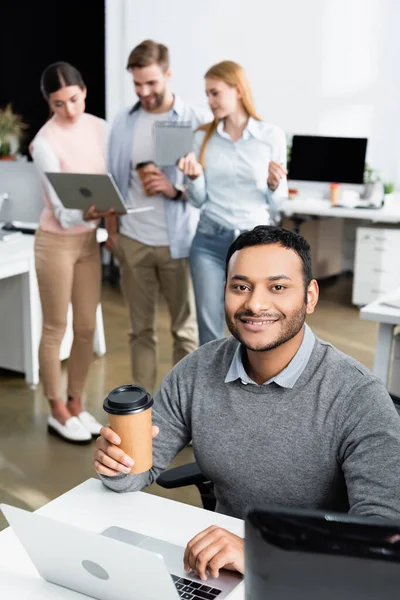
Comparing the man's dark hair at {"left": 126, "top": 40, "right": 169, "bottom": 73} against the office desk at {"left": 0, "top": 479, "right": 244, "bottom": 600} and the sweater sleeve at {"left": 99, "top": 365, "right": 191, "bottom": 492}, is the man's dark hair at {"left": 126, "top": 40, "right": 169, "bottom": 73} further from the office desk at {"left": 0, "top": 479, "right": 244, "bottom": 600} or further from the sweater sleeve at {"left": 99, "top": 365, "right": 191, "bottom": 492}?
the office desk at {"left": 0, "top": 479, "right": 244, "bottom": 600}

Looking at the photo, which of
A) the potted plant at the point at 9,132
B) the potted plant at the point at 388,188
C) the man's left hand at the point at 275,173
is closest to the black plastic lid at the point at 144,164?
the man's left hand at the point at 275,173

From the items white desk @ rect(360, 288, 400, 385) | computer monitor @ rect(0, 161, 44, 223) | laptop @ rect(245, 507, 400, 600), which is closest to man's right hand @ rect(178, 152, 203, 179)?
white desk @ rect(360, 288, 400, 385)

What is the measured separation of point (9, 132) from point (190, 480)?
19.7 feet

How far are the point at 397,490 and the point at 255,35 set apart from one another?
5599 millimetres

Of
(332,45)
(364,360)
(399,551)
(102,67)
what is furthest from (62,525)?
(102,67)

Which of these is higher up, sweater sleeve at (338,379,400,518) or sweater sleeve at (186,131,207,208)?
sweater sleeve at (186,131,207,208)

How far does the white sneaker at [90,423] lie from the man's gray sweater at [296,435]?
191 centimetres

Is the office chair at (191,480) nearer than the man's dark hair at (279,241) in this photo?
No

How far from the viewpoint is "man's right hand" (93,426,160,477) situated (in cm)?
146

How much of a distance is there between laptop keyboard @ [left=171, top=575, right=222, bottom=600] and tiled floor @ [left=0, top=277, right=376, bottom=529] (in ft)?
5.45

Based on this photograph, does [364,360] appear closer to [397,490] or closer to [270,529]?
[397,490]

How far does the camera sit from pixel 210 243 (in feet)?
10.8

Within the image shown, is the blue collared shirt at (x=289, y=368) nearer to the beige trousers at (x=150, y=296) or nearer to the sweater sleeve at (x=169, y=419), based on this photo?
the sweater sleeve at (x=169, y=419)

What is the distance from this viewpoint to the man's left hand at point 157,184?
328cm
